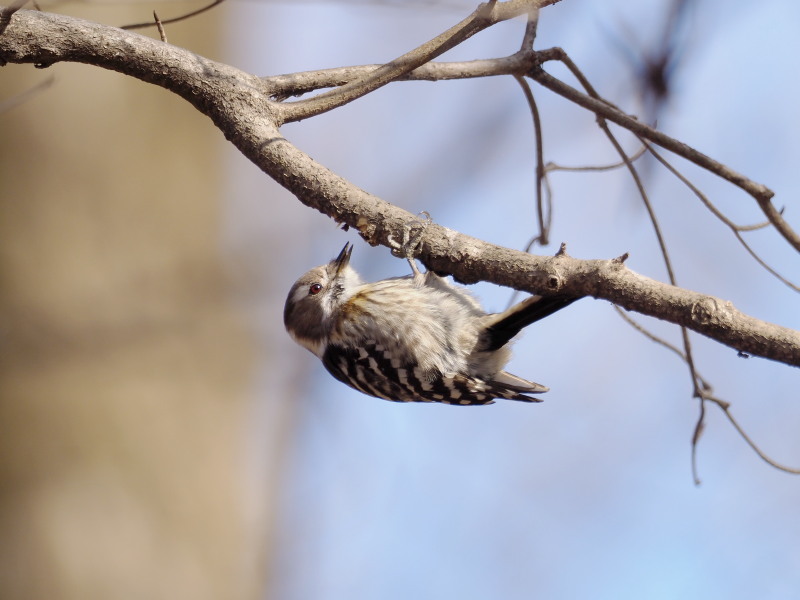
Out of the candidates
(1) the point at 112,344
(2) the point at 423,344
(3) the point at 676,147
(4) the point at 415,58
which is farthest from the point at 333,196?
(1) the point at 112,344

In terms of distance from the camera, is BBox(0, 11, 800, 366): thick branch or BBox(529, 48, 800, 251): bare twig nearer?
BBox(0, 11, 800, 366): thick branch

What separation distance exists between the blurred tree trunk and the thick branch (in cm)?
249

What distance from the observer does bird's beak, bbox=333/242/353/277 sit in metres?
3.82

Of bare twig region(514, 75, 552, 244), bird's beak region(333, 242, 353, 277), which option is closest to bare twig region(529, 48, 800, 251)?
bare twig region(514, 75, 552, 244)

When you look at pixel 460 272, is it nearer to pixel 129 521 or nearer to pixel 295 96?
pixel 295 96

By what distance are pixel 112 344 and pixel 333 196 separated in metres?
3.71

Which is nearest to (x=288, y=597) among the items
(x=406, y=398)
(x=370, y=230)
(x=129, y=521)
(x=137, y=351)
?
(x=129, y=521)

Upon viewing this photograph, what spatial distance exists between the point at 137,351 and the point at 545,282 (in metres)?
4.30

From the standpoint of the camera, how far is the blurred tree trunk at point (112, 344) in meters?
4.34

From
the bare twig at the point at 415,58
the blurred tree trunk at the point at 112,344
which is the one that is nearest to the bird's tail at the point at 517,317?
the bare twig at the point at 415,58

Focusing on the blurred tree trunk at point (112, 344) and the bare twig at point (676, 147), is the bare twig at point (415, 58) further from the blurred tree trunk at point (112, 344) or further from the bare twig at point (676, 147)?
the blurred tree trunk at point (112, 344)

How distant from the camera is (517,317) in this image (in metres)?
Result: 3.07

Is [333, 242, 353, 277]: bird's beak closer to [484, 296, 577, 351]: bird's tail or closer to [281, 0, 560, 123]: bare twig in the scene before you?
[484, 296, 577, 351]: bird's tail

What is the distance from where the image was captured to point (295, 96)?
7.82 ft
